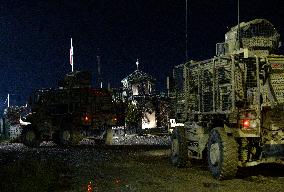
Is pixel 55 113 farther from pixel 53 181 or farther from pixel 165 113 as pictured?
pixel 165 113

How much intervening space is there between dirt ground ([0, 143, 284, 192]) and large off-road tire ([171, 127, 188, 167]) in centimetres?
24

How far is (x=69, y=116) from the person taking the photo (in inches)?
927

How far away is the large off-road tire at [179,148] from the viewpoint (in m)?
14.4

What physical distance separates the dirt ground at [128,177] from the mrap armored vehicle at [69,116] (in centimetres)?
610

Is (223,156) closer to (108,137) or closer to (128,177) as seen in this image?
(128,177)

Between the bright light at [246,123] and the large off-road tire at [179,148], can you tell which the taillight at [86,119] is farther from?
the bright light at [246,123]

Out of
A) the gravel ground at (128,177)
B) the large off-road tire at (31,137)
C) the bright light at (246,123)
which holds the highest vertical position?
the bright light at (246,123)

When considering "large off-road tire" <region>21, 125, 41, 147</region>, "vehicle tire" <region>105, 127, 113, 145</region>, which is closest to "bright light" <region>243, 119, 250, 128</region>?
"vehicle tire" <region>105, 127, 113, 145</region>

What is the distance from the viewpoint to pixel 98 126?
76.9ft

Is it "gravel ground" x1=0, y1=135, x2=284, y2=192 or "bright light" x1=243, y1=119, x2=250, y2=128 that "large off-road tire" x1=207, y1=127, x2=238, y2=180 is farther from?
"bright light" x1=243, y1=119, x2=250, y2=128

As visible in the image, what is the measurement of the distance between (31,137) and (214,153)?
14233 mm

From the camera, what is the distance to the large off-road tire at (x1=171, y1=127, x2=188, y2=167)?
14.4 metres

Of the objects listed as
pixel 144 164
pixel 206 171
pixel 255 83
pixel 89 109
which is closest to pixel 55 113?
pixel 89 109

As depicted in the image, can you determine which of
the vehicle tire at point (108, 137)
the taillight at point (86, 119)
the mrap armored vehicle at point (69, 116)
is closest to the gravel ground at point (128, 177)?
the taillight at point (86, 119)
